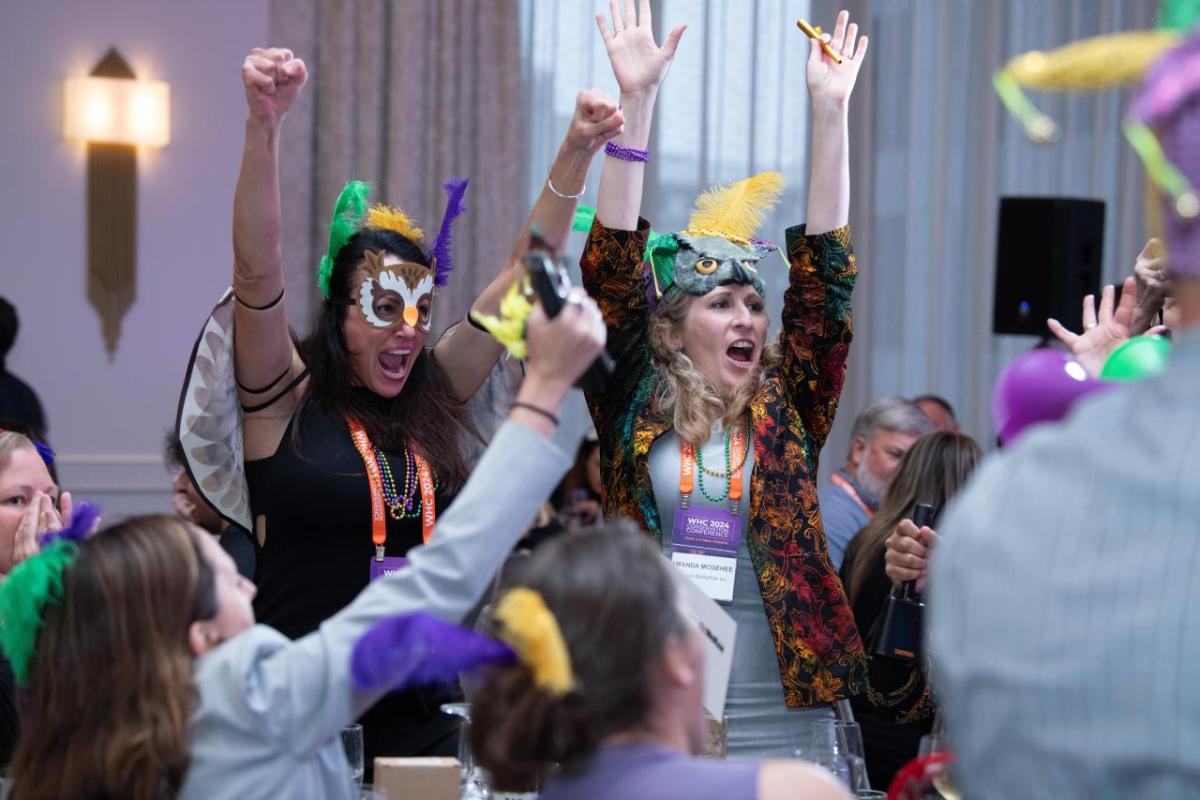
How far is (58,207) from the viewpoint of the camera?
591 cm

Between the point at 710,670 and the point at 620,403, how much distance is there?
88 cm

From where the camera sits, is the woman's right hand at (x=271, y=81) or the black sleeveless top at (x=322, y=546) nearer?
the woman's right hand at (x=271, y=81)

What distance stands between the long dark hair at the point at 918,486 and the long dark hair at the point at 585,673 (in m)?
2.13

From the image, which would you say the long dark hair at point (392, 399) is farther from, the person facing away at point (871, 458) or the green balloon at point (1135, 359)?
the person facing away at point (871, 458)

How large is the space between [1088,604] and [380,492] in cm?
163

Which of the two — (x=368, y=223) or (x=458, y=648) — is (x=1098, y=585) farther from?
(x=368, y=223)

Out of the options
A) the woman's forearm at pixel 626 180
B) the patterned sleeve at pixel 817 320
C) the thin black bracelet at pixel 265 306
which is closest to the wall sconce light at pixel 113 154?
the thin black bracelet at pixel 265 306

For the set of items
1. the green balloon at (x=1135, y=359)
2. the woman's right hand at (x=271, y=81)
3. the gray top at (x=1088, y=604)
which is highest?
the woman's right hand at (x=271, y=81)

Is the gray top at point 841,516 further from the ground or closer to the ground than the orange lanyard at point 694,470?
closer to the ground

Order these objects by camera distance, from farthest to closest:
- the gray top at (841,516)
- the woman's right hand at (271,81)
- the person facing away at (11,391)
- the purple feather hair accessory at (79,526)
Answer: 1. the person facing away at (11,391)
2. the gray top at (841,516)
3. the woman's right hand at (271,81)
4. the purple feather hair accessory at (79,526)

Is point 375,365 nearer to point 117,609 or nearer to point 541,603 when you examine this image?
point 117,609

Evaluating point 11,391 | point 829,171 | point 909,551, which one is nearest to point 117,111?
point 11,391

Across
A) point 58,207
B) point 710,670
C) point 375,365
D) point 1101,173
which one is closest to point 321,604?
point 375,365

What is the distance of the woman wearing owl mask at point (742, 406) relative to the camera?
2.45 metres
